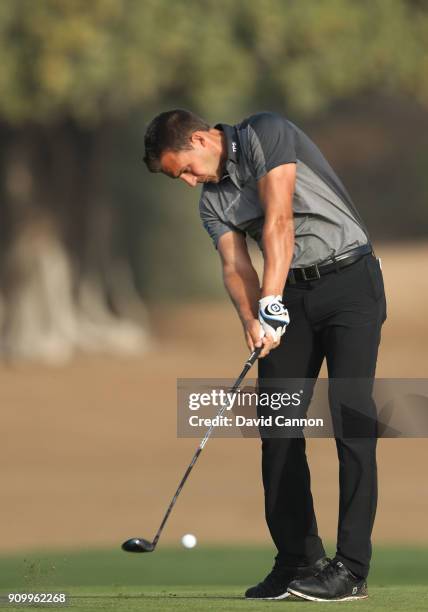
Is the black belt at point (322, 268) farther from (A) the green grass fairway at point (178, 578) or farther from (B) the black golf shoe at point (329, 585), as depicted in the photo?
(A) the green grass fairway at point (178, 578)

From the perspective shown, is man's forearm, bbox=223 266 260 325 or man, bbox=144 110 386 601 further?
man's forearm, bbox=223 266 260 325

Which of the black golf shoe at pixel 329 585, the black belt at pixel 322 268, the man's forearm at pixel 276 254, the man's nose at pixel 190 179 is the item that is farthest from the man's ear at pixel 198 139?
the black golf shoe at pixel 329 585

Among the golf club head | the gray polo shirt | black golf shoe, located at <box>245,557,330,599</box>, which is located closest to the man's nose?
the gray polo shirt

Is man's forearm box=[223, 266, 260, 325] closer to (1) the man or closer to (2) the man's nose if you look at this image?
(1) the man

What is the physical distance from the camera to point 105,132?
79.4 ft

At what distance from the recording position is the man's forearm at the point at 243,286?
688 cm

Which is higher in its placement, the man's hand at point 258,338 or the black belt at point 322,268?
the black belt at point 322,268

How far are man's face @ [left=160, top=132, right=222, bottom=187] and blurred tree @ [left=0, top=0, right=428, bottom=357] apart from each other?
1226 cm

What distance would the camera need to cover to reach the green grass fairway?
20.9 ft

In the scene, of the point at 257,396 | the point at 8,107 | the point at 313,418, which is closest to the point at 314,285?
the point at 257,396

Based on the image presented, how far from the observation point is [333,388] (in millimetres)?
6469

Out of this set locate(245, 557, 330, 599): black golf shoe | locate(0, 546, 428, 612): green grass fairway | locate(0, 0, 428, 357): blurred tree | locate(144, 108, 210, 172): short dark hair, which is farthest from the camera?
locate(0, 0, 428, 357): blurred tree

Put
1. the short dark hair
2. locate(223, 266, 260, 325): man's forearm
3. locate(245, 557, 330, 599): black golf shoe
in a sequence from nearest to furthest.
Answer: the short dark hair, locate(245, 557, 330, 599): black golf shoe, locate(223, 266, 260, 325): man's forearm

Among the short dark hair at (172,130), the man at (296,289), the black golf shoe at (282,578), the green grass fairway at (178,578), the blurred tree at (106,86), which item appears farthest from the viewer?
the blurred tree at (106,86)
